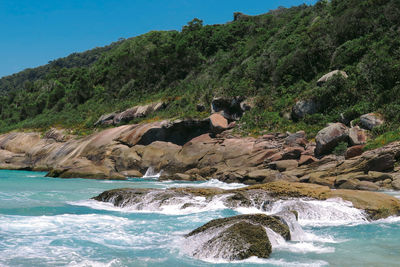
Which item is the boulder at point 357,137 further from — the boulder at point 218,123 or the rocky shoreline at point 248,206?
the boulder at point 218,123

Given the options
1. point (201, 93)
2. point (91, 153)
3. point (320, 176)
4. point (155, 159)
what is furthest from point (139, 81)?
point (320, 176)

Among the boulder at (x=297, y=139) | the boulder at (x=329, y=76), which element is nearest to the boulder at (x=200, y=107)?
the boulder at (x=329, y=76)

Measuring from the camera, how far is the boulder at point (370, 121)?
2750 centimetres

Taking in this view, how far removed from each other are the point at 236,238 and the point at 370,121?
22331mm

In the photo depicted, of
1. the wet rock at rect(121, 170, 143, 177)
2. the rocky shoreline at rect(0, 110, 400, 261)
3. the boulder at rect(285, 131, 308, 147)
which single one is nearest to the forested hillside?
the boulder at rect(285, 131, 308, 147)

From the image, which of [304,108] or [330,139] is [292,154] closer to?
[330,139]

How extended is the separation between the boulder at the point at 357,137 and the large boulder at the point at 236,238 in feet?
58.4

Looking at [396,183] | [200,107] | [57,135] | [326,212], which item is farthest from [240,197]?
[57,135]

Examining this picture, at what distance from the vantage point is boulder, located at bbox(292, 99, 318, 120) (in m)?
35.2

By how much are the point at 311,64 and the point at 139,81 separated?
111 feet

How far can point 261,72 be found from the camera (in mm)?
46156

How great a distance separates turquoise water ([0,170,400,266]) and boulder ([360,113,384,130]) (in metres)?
15.1

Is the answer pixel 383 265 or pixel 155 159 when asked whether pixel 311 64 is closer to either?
pixel 155 159

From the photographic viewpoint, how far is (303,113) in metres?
35.3
